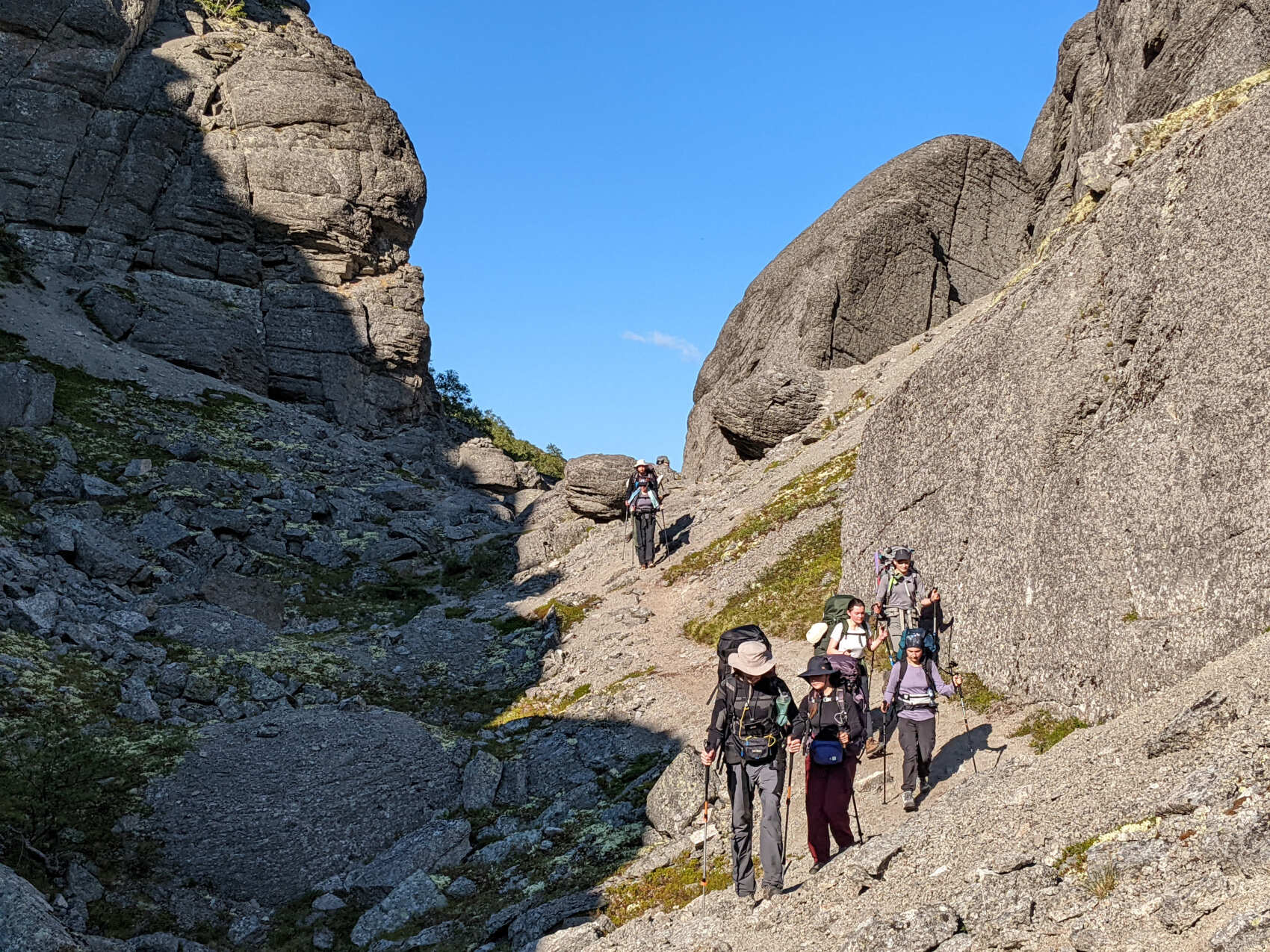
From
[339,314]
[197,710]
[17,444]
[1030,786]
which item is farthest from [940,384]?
[339,314]

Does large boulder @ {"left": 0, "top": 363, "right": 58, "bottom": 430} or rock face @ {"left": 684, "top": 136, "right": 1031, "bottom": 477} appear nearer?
large boulder @ {"left": 0, "top": 363, "right": 58, "bottom": 430}

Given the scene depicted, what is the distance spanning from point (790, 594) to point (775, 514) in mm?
6010

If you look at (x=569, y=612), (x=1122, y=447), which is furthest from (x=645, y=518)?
(x=1122, y=447)

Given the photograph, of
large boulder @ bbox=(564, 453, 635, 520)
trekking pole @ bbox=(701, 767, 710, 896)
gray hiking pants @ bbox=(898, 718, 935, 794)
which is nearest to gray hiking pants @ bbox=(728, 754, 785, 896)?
trekking pole @ bbox=(701, 767, 710, 896)

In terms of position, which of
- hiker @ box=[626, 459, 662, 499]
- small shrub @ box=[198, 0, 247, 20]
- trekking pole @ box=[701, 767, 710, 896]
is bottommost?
trekking pole @ box=[701, 767, 710, 896]

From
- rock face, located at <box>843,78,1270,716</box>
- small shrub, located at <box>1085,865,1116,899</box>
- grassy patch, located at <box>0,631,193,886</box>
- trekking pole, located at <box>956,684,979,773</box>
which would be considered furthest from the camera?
grassy patch, located at <box>0,631,193,886</box>

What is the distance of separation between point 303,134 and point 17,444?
36853 mm

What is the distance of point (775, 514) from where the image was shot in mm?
30875

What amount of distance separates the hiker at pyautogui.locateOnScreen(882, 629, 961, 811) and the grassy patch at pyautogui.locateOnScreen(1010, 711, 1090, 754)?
1.63 m

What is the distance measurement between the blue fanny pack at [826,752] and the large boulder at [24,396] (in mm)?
39502

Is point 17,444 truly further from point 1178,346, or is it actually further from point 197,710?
point 1178,346

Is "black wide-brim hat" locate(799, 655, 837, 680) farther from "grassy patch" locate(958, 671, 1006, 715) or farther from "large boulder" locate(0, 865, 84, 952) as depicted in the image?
"large boulder" locate(0, 865, 84, 952)

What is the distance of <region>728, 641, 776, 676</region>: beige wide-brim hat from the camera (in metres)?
11.4

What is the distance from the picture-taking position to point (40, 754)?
19.4m
